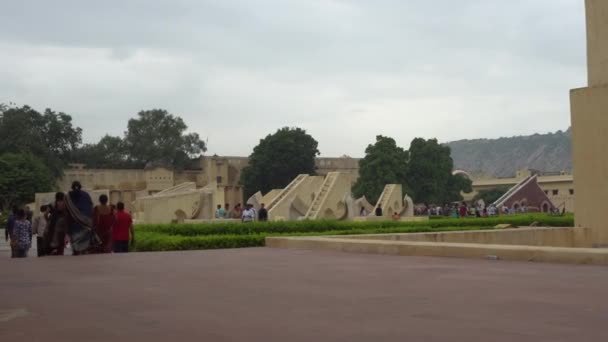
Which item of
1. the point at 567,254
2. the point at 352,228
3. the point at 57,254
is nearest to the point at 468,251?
the point at 567,254

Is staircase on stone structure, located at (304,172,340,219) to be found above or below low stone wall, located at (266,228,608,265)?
above

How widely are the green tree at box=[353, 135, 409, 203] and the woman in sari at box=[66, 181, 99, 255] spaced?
3756 cm

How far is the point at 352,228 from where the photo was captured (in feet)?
53.6

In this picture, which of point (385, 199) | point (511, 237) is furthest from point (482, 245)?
point (385, 199)

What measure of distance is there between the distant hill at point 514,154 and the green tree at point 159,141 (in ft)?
369

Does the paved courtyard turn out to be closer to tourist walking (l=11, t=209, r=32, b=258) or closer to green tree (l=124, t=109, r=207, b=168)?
tourist walking (l=11, t=209, r=32, b=258)

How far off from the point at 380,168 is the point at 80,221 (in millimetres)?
38780

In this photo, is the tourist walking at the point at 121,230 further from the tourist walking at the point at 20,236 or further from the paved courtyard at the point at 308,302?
the paved courtyard at the point at 308,302

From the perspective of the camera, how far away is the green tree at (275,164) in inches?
2168

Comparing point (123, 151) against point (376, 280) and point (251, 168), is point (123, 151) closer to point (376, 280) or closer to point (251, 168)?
point (251, 168)

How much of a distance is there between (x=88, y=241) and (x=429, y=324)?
7087 mm

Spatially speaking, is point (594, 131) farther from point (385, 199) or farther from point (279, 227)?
point (385, 199)

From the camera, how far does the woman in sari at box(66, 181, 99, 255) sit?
31.8ft

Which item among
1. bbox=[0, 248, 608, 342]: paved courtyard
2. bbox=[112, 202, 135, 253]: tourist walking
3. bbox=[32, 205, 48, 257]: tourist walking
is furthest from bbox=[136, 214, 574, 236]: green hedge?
bbox=[0, 248, 608, 342]: paved courtyard
